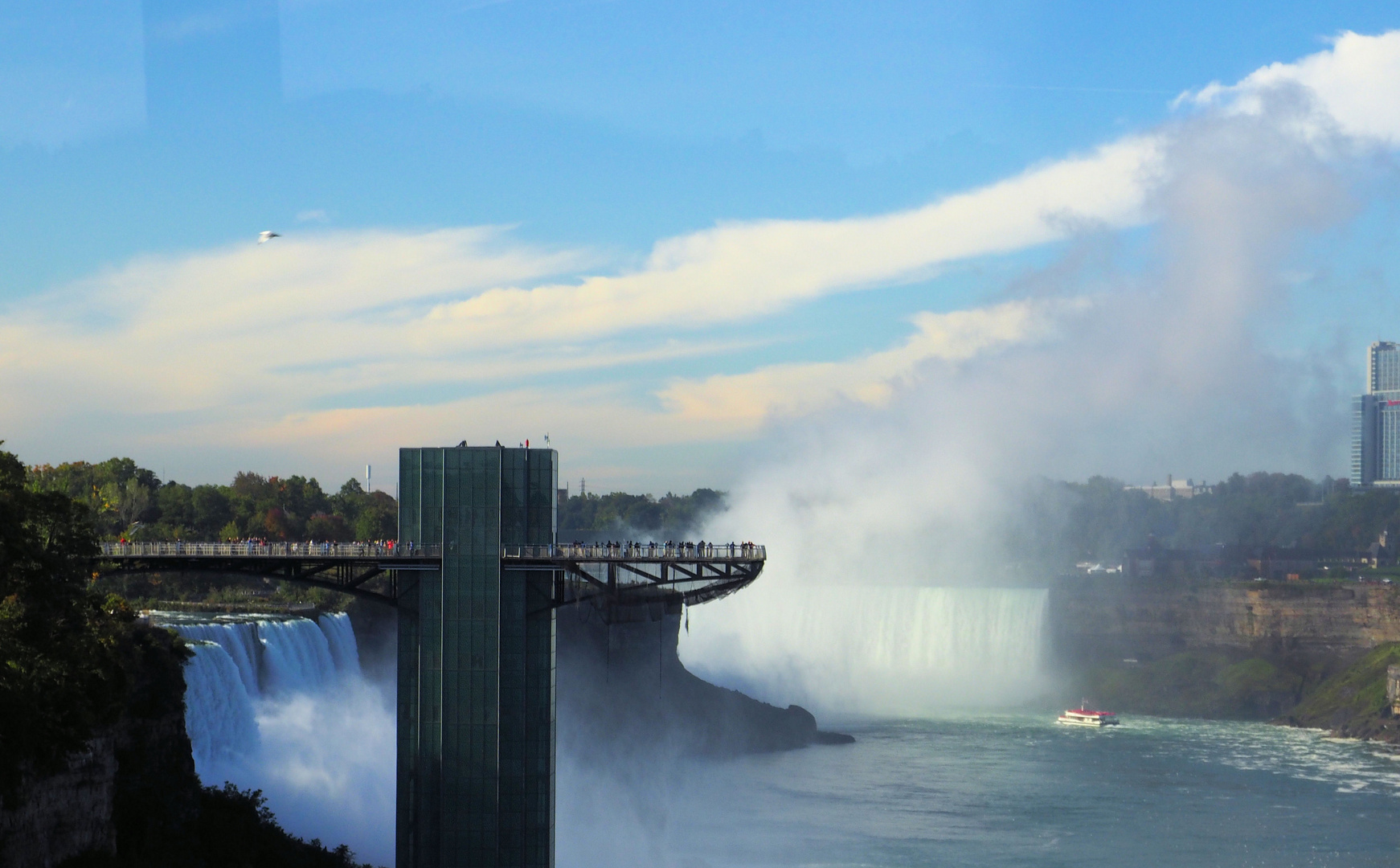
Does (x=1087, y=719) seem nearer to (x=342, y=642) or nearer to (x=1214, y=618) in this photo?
(x=1214, y=618)

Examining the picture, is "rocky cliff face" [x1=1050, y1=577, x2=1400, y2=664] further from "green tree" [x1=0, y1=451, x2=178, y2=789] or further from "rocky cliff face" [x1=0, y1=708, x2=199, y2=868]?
"green tree" [x1=0, y1=451, x2=178, y2=789]

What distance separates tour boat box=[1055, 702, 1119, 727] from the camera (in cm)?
10150

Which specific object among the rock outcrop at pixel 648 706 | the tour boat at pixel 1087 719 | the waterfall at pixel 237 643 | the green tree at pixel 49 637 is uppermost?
the green tree at pixel 49 637

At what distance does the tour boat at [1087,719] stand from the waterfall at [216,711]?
6971cm

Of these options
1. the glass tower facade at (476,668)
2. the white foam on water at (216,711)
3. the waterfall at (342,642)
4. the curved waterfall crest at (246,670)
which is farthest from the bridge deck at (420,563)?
the waterfall at (342,642)

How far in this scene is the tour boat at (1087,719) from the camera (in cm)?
10150

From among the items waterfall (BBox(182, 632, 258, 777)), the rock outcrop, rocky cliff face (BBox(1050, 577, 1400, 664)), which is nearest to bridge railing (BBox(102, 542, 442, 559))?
waterfall (BBox(182, 632, 258, 777))

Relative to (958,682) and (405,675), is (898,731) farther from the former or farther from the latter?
(405,675)

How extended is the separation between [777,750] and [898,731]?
1222cm

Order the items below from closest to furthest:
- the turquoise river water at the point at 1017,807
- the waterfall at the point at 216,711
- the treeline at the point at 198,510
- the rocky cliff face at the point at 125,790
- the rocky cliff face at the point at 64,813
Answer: the rocky cliff face at the point at 64,813
the rocky cliff face at the point at 125,790
the waterfall at the point at 216,711
the turquoise river water at the point at 1017,807
the treeline at the point at 198,510

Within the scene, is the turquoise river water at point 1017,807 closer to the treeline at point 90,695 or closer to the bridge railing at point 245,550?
the bridge railing at point 245,550

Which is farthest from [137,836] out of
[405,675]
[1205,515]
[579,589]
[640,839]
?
[1205,515]

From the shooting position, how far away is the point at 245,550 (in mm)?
40438

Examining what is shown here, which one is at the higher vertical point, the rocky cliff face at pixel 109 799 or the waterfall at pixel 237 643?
the waterfall at pixel 237 643
